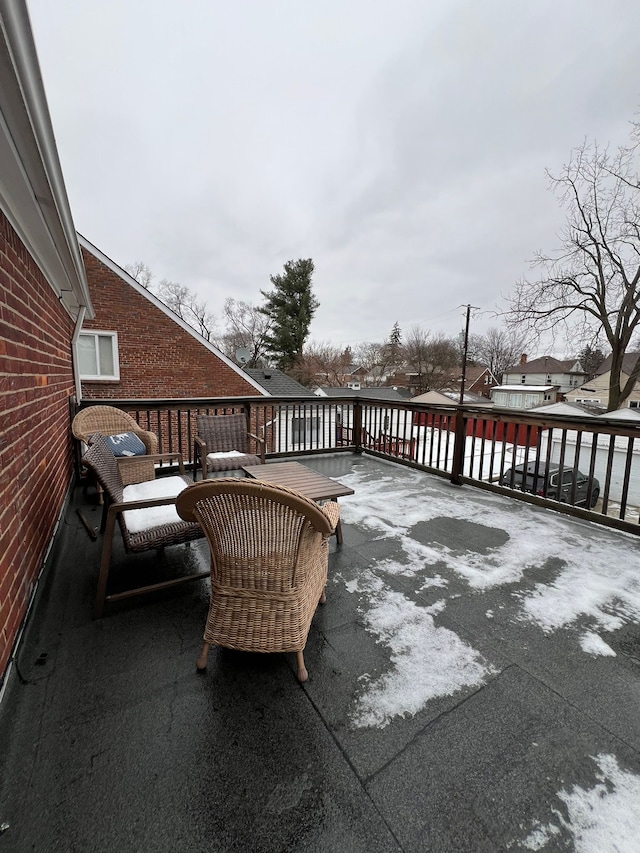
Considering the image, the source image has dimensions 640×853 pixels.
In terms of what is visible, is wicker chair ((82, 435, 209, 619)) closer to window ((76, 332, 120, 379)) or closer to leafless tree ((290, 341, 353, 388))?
window ((76, 332, 120, 379))

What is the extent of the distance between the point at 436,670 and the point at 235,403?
13.4ft

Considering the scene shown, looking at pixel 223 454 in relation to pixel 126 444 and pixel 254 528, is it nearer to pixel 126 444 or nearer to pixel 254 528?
pixel 126 444

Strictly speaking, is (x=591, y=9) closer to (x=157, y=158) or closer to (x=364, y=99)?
(x=364, y=99)

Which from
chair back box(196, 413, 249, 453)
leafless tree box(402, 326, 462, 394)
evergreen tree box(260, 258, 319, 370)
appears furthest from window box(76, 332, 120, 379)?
leafless tree box(402, 326, 462, 394)

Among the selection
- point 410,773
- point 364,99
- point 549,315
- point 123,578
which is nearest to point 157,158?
point 364,99

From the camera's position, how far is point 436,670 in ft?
5.07

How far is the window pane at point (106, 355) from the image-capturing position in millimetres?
8383

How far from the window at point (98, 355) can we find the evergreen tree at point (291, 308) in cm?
1574

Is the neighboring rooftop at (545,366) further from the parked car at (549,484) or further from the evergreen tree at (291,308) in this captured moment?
the parked car at (549,484)

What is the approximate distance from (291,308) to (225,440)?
20.4 m

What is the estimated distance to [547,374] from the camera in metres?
40.0

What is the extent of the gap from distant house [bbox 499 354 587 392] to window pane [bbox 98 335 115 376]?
40.5 metres

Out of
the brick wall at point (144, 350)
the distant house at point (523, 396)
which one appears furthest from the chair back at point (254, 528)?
the distant house at point (523, 396)

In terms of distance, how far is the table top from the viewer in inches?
101
